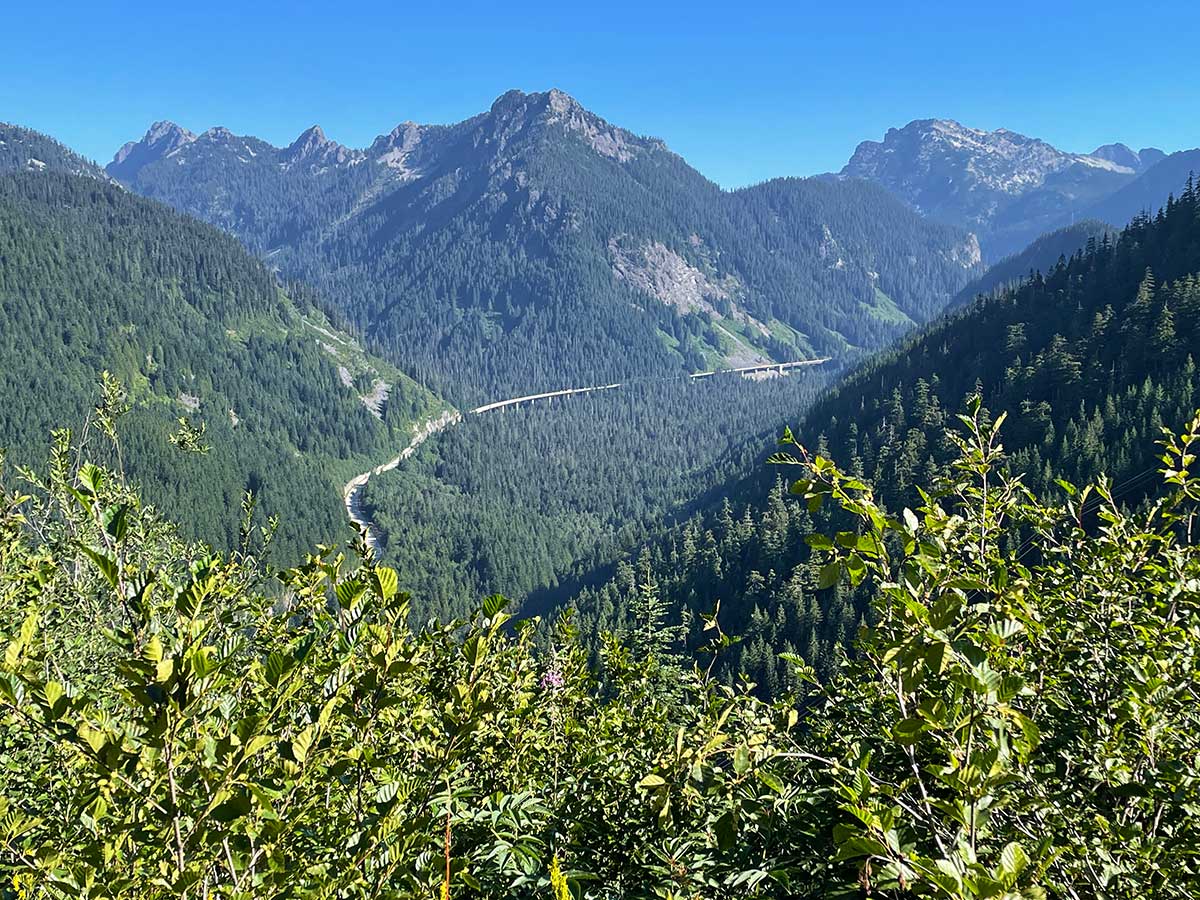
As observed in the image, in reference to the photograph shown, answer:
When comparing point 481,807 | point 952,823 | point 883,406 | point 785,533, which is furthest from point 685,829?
point 883,406

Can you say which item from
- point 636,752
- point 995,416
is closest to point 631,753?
point 636,752

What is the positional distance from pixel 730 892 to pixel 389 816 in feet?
7.94

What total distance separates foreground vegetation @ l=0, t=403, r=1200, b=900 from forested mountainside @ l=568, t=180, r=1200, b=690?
5985 cm

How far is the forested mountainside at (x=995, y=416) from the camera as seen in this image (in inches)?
3226

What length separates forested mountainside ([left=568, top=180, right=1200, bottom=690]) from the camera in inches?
3226

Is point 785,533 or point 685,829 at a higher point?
point 685,829

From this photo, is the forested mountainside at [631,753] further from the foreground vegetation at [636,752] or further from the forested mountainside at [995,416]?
the forested mountainside at [995,416]

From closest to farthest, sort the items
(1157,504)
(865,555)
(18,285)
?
(865,555), (1157,504), (18,285)

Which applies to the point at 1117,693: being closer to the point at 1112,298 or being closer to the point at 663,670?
the point at 663,670

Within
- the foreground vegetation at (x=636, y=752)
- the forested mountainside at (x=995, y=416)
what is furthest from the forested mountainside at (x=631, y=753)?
the forested mountainside at (x=995, y=416)

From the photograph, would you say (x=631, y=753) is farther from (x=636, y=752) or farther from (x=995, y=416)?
(x=995, y=416)

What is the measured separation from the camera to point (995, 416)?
10581 centimetres

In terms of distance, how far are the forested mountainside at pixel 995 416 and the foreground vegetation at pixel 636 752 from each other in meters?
59.8

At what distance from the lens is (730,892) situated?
4.56m
